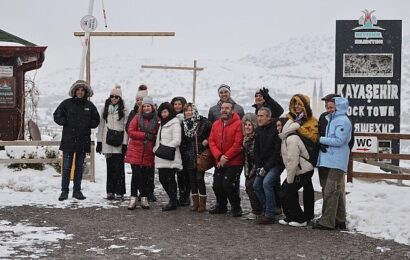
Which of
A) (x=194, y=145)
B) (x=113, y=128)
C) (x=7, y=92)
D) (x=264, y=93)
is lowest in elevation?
(x=194, y=145)

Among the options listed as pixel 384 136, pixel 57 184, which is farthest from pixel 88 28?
pixel 384 136

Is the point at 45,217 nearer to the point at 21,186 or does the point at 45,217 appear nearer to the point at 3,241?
the point at 3,241

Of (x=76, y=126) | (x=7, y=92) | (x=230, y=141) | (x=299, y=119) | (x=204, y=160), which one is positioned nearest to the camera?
(x=299, y=119)

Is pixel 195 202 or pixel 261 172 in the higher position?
pixel 261 172

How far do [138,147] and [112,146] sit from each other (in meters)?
0.77

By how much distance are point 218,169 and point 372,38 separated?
826 cm

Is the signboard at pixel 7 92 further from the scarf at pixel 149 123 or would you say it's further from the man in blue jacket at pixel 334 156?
the man in blue jacket at pixel 334 156

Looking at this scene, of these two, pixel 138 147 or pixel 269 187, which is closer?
pixel 269 187

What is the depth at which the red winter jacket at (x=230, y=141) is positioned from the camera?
7738mm

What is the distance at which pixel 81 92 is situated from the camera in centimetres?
903

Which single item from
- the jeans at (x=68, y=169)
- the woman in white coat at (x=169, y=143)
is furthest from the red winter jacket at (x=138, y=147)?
the jeans at (x=68, y=169)

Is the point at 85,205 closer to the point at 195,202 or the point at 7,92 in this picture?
the point at 195,202

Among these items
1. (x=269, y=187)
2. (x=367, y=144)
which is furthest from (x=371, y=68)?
(x=269, y=187)

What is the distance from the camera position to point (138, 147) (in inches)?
330
